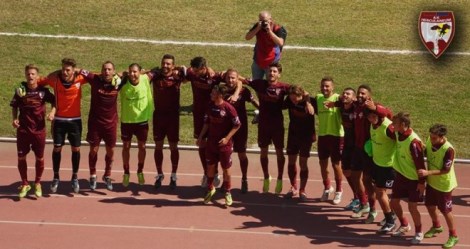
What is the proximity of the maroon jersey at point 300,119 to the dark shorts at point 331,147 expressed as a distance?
233mm

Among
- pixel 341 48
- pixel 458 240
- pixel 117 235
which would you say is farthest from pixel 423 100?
pixel 117 235

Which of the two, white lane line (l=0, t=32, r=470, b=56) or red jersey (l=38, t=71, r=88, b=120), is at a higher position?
white lane line (l=0, t=32, r=470, b=56)

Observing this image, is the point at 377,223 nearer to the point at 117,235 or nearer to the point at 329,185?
the point at 329,185

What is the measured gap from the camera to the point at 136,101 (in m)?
14.5

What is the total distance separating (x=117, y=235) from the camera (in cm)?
1278

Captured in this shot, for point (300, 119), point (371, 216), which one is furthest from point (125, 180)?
point (371, 216)

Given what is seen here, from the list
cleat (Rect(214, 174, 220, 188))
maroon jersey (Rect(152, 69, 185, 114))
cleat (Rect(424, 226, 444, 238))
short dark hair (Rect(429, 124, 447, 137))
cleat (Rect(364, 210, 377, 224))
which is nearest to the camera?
short dark hair (Rect(429, 124, 447, 137))

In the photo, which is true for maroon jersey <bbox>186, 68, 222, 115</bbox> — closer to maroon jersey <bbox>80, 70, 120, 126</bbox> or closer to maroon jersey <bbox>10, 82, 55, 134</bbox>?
maroon jersey <bbox>80, 70, 120, 126</bbox>

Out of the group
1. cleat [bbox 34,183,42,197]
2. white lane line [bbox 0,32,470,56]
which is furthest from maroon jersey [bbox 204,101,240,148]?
white lane line [bbox 0,32,470,56]

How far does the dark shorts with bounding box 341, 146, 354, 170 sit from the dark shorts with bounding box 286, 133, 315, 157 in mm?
703

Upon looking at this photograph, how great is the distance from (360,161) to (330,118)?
92 centimetres

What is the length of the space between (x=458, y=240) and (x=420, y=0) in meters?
15.6

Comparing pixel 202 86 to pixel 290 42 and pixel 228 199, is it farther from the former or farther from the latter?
pixel 290 42

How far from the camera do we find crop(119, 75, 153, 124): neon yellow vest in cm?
1443
